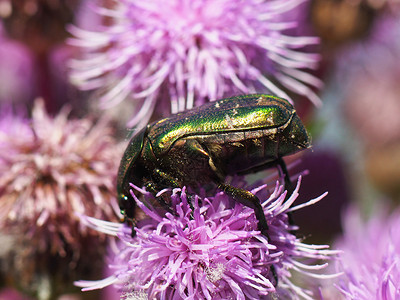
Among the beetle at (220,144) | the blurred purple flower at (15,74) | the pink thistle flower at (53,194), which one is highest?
the beetle at (220,144)

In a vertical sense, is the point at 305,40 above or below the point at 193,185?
above

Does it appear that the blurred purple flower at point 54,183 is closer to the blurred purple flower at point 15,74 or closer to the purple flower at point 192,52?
the purple flower at point 192,52

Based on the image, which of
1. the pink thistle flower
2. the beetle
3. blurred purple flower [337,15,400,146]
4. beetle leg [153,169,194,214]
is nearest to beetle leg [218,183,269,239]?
the beetle

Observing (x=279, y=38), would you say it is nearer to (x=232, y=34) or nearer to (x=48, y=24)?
(x=232, y=34)

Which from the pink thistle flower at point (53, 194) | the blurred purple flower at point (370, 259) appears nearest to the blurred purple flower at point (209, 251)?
the blurred purple flower at point (370, 259)

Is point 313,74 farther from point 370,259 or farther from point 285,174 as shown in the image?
point 285,174

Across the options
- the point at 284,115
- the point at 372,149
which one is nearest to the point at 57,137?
the point at 284,115

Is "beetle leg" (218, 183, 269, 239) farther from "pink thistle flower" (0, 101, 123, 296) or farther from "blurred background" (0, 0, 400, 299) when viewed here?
"pink thistle flower" (0, 101, 123, 296)
